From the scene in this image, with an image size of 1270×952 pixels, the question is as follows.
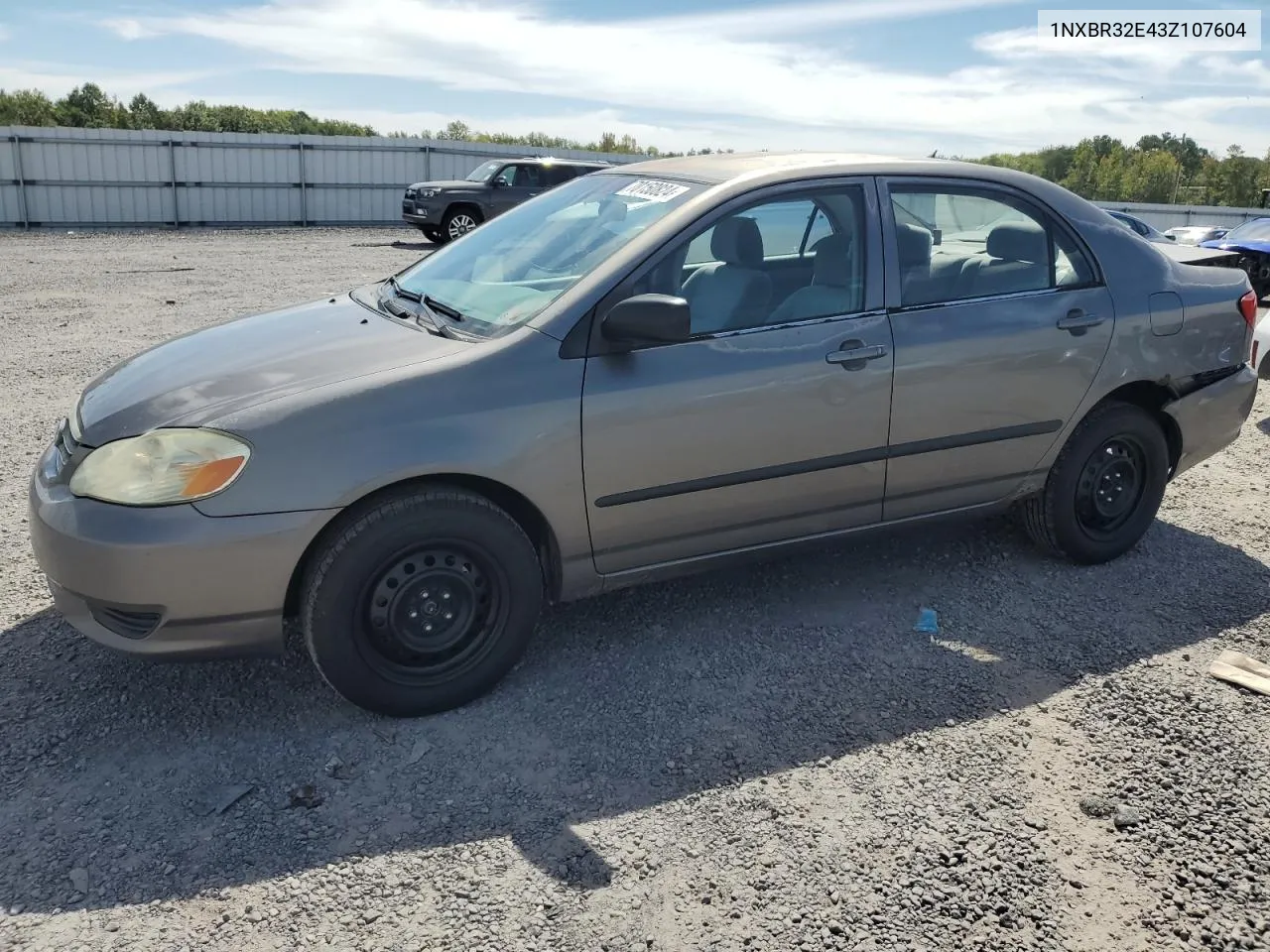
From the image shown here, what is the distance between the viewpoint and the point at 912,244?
3.93m

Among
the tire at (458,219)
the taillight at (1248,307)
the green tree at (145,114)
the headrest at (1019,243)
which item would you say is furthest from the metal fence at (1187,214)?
the green tree at (145,114)

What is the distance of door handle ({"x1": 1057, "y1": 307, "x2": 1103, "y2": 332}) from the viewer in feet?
13.6

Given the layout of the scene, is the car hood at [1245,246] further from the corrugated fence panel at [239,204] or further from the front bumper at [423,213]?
the corrugated fence panel at [239,204]

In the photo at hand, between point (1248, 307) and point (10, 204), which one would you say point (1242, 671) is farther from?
point (10, 204)

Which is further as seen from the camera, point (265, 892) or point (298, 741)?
Answer: point (298, 741)

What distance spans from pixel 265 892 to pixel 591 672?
53.5 inches

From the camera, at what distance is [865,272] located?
12.6ft

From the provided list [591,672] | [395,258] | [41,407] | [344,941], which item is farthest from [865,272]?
[395,258]

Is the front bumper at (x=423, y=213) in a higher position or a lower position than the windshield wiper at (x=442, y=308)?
higher

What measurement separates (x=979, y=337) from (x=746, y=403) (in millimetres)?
1065

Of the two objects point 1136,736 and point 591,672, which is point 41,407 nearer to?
point 591,672

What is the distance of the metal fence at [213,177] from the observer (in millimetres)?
20656

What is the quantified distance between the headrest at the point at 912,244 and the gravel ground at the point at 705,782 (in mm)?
1358

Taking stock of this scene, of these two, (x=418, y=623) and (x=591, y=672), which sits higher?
(x=418, y=623)
